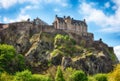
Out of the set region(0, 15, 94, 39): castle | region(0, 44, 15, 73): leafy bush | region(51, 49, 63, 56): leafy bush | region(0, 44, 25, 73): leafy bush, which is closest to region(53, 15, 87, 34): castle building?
region(0, 15, 94, 39): castle

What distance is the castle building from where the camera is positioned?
442ft

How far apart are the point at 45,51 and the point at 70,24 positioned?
23.7m

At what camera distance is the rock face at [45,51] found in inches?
4513

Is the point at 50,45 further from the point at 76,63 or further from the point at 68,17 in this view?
the point at 68,17

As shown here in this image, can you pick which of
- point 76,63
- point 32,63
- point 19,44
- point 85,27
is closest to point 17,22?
point 19,44

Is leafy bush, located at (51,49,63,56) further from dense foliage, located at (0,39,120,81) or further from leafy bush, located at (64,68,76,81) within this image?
leafy bush, located at (64,68,76,81)

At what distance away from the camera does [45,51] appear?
11731 centimetres

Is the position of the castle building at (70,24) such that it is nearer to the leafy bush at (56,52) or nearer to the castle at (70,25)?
the castle at (70,25)

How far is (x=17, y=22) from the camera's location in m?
120

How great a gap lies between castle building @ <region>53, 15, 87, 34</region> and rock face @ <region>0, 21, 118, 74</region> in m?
9.36

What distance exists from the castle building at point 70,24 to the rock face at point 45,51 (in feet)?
30.7

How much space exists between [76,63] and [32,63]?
547 inches

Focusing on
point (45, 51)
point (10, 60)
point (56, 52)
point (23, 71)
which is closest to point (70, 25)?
point (45, 51)

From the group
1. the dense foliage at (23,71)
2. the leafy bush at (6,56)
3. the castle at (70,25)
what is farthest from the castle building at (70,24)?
the leafy bush at (6,56)
